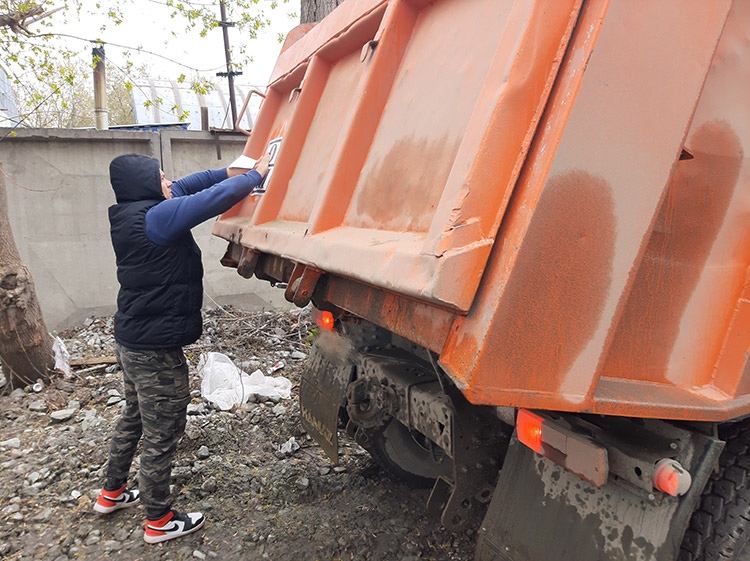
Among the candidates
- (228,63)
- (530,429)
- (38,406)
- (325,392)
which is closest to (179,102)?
(228,63)

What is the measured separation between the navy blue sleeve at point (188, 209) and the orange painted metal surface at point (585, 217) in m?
1.08

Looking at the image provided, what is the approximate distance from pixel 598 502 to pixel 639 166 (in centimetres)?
91

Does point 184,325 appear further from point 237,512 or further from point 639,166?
point 639,166

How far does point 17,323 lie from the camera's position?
14.3 ft

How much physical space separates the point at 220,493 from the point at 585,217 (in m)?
2.59

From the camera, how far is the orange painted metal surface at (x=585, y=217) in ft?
3.73

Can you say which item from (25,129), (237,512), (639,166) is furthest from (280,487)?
(25,129)

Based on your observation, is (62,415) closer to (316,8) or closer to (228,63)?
(316,8)

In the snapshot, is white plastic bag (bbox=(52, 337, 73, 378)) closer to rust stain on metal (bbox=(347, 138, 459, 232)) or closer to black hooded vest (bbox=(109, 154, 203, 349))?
black hooded vest (bbox=(109, 154, 203, 349))

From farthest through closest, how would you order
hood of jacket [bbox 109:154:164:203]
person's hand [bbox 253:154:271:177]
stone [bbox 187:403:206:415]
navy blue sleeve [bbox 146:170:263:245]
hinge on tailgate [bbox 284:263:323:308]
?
stone [bbox 187:403:206:415] → person's hand [bbox 253:154:271:177] → hood of jacket [bbox 109:154:164:203] → navy blue sleeve [bbox 146:170:263:245] → hinge on tailgate [bbox 284:263:323:308]

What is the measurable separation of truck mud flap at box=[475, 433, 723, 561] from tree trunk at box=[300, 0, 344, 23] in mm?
4443

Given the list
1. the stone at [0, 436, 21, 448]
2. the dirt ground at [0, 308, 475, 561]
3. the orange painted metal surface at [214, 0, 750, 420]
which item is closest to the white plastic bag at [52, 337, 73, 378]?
the dirt ground at [0, 308, 475, 561]

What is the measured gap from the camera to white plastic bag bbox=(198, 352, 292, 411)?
3957mm

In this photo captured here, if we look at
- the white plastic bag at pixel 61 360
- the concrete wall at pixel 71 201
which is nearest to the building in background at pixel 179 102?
the concrete wall at pixel 71 201
